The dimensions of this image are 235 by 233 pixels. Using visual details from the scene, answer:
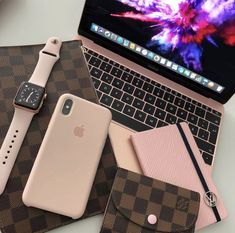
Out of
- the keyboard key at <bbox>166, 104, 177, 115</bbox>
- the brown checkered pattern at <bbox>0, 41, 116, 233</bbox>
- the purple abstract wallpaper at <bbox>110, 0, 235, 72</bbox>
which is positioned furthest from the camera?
the keyboard key at <bbox>166, 104, 177, 115</bbox>

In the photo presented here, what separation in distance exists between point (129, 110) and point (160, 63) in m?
0.14

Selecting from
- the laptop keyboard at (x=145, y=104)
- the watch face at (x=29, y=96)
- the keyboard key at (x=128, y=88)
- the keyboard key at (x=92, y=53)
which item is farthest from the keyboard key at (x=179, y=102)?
the watch face at (x=29, y=96)

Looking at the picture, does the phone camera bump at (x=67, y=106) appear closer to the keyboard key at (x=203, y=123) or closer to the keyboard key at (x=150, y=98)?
the keyboard key at (x=150, y=98)

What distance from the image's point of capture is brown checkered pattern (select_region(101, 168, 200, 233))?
63 centimetres

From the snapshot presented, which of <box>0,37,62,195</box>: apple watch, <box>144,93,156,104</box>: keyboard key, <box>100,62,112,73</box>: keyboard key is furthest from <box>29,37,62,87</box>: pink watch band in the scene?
<box>144,93,156,104</box>: keyboard key

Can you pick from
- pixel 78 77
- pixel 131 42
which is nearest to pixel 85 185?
pixel 78 77

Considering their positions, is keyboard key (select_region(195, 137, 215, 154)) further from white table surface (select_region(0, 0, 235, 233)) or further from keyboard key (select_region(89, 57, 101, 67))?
keyboard key (select_region(89, 57, 101, 67))

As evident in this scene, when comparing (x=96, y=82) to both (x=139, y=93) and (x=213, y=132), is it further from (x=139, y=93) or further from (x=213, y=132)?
(x=213, y=132)

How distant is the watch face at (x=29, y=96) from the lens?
662mm

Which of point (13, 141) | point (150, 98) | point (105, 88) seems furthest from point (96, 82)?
point (13, 141)

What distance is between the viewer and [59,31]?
84 centimetres

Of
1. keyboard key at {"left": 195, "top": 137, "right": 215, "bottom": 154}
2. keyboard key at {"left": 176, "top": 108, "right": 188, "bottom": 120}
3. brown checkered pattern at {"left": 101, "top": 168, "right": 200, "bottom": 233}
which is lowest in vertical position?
brown checkered pattern at {"left": 101, "top": 168, "right": 200, "bottom": 233}

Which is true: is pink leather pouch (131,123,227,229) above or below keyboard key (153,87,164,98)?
below

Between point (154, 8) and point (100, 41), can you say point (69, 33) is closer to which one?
point (100, 41)
